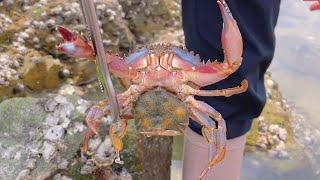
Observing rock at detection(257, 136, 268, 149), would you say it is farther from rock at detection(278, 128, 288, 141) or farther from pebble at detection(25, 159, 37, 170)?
pebble at detection(25, 159, 37, 170)

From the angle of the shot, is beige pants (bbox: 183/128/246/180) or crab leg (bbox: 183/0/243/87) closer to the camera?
crab leg (bbox: 183/0/243/87)

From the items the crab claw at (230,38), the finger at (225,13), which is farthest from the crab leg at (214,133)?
the finger at (225,13)

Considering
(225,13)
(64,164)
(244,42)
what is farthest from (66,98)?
(225,13)

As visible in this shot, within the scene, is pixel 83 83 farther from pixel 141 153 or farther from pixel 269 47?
pixel 269 47

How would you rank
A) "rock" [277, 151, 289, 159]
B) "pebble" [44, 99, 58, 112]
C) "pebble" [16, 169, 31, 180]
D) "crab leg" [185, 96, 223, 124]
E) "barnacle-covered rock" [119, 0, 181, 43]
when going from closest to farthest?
"crab leg" [185, 96, 223, 124], "pebble" [16, 169, 31, 180], "pebble" [44, 99, 58, 112], "rock" [277, 151, 289, 159], "barnacle-covered rock" [119, 0, 181, 43]

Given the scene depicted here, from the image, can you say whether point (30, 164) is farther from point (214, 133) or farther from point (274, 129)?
point (274, 129)

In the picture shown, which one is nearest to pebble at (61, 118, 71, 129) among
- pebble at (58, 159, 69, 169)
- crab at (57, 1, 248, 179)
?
pebble at (58, 159, 69, 169)
